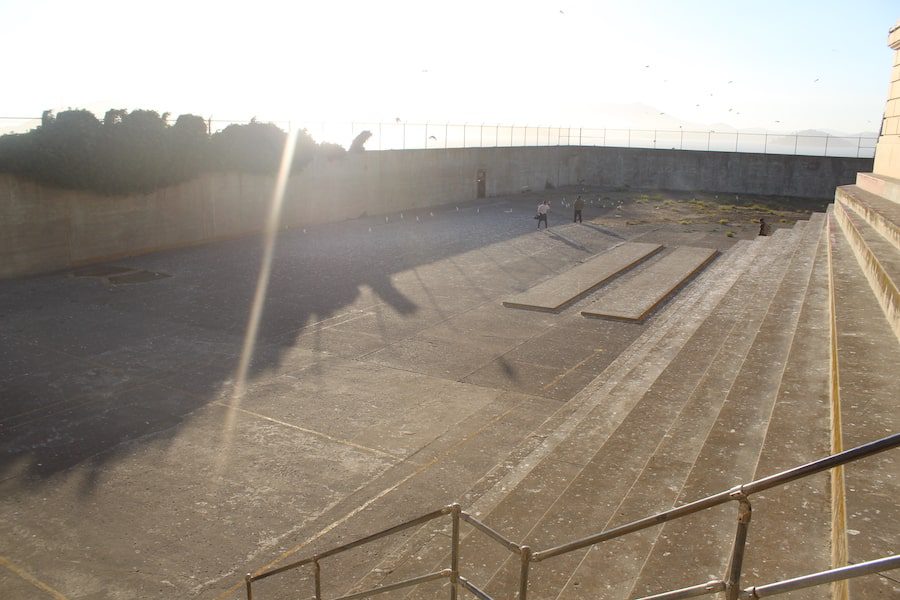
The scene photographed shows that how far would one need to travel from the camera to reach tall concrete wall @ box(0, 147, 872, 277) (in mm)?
21609

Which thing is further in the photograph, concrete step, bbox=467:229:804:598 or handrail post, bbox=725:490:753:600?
concrete step, bbox=467:229:804:598

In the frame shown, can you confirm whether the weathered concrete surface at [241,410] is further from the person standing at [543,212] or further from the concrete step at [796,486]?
the person standing at [543,212]

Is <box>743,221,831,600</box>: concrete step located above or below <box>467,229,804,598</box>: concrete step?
above

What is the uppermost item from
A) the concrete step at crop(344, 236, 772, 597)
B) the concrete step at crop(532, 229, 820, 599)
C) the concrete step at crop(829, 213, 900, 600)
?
the concrete step at crop(829, 213, 900, 600)

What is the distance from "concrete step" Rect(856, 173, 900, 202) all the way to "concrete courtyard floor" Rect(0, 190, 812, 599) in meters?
→ 6.19

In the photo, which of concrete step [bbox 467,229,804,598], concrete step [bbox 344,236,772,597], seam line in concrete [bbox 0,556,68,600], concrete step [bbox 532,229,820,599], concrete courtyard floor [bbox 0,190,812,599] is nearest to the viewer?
concrete step [bbox 532,229,820,599]

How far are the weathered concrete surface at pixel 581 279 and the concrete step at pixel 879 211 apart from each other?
669 centimetres

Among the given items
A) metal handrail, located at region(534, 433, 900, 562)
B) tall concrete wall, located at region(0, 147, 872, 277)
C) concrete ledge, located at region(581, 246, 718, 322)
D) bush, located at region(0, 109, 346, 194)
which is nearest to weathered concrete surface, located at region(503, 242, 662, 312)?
concrete ledge, located at region(581, 246, 718, 322)

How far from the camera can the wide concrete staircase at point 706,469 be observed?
4.92 meters

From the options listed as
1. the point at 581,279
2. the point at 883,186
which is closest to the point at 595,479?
the point at 581,279

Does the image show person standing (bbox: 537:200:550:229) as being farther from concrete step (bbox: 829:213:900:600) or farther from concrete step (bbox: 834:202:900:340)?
concrete step (bbox: 829:213:900:600)

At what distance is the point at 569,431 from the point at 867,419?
3.97 metres

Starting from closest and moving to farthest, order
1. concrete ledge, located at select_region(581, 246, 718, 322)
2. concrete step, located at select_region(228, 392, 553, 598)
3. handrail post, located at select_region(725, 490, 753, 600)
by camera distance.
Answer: handrail post, located at select_region(725, 490, 753, 600) → concrete step, located at select_region(228, 392, 553, 598) → concrete ledge, located at select_region(581, 246, 718, 322)

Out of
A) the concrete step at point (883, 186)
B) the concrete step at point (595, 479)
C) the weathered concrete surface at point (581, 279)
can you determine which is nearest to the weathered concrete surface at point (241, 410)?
the weathered concrete surface at point (581, 279)
